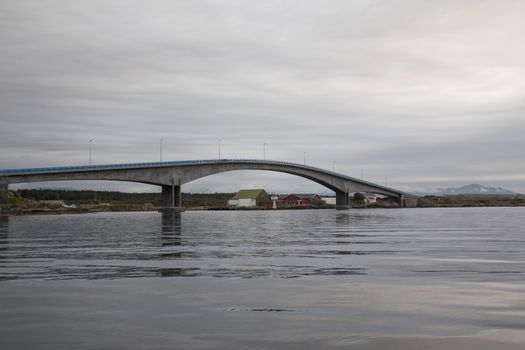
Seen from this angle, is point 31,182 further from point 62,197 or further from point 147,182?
point 62,197

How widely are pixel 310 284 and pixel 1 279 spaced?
9294 mm

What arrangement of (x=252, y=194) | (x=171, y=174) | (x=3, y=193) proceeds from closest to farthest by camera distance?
(x=3, y=193) < (x=171, y=174) < (x=252, y=194)

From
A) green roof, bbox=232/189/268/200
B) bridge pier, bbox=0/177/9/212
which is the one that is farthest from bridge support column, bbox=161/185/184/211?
green roof, bbox=232/189/268/200

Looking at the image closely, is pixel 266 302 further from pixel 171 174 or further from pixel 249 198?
pixel 249 198

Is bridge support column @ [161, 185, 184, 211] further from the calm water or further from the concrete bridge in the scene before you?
the calm water

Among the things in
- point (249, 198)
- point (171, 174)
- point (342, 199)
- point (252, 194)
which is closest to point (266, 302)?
point (171, 174)

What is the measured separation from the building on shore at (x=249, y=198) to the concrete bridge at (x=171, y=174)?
25433 mm

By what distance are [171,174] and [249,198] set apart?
60025 millimetres

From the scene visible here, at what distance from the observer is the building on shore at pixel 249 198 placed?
556 feet

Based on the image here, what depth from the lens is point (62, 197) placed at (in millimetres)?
193250

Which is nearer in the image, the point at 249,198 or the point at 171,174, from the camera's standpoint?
the point at 171,174

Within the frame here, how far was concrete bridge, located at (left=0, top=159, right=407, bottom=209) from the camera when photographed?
90.3m

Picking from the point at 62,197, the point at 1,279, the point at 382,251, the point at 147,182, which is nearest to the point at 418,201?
the point at 147,182

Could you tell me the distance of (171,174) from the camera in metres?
114
